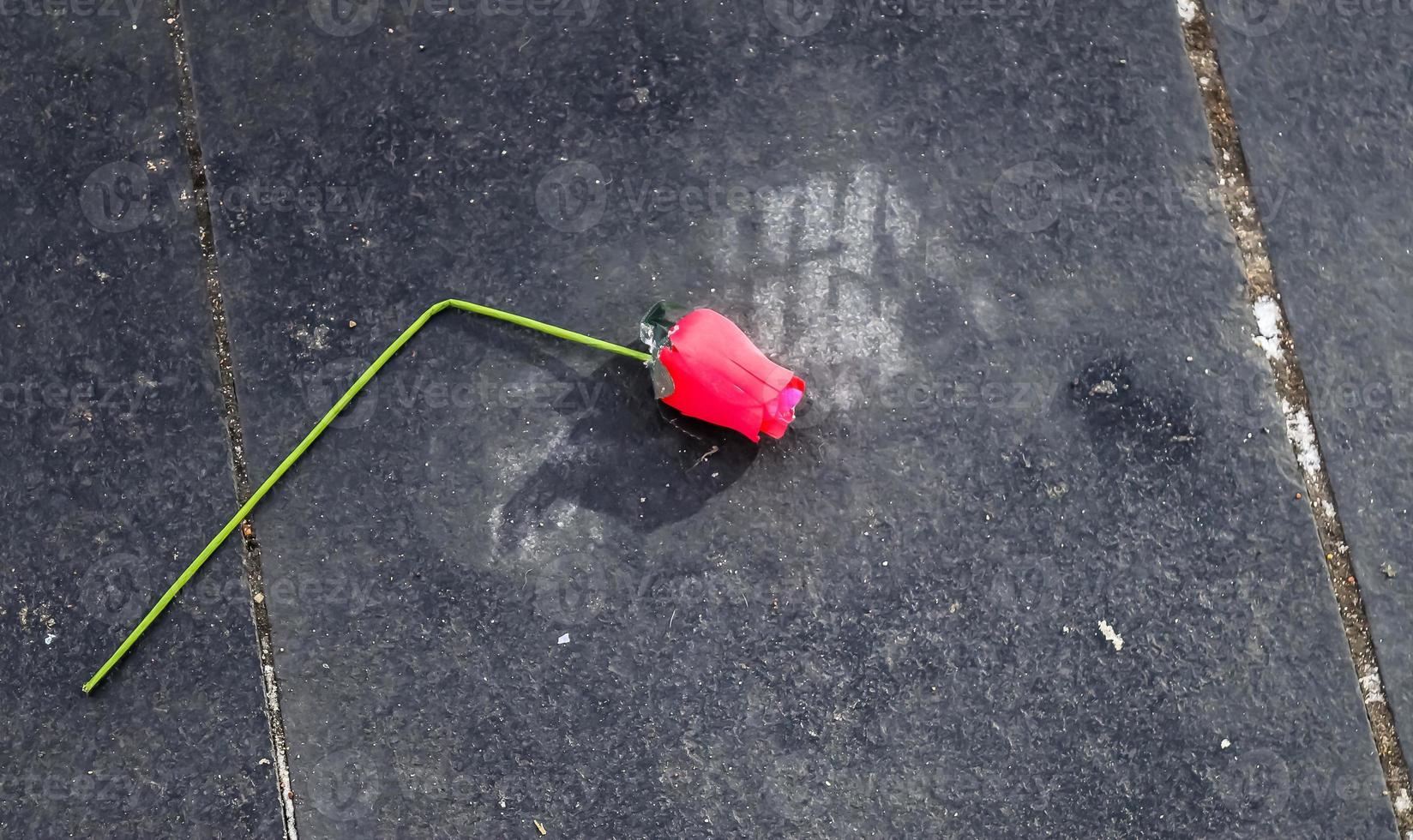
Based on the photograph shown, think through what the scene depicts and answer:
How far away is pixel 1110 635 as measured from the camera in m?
2.61

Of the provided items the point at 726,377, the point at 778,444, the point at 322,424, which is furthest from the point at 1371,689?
the point at 322,424

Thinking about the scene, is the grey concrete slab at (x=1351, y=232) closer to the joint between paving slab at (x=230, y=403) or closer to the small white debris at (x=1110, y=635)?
the small white debris at (x=1110, y=635)

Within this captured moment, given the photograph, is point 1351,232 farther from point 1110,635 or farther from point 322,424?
point 322,424

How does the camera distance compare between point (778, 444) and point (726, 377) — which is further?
point (778, 444)

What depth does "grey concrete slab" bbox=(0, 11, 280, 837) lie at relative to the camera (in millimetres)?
2572

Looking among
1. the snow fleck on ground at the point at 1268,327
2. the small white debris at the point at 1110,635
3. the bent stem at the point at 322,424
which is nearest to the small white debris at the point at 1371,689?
the small white debris at the point at 1110,635

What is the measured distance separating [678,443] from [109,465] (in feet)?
4.52

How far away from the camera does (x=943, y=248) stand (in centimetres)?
270

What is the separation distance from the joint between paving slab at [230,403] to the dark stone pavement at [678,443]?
0.03 m

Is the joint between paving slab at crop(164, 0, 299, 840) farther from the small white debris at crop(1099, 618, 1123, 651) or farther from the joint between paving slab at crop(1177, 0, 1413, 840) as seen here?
the joint between paving slab at crop(1177, 0, 1413, 840)

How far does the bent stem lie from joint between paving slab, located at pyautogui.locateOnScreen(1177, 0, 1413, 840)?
153 centimetres

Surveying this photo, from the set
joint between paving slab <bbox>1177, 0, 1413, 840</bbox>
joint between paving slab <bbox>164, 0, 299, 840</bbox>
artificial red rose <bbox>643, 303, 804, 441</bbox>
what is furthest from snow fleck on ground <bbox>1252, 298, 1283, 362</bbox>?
joint between paving slab <bbox>164, 0, 299, 840</bbox>

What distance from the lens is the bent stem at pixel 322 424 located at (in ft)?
8.49

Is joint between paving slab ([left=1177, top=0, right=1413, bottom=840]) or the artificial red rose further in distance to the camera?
joint between paving slab ([left=1177, top=0, right=1413, bottom=840])
